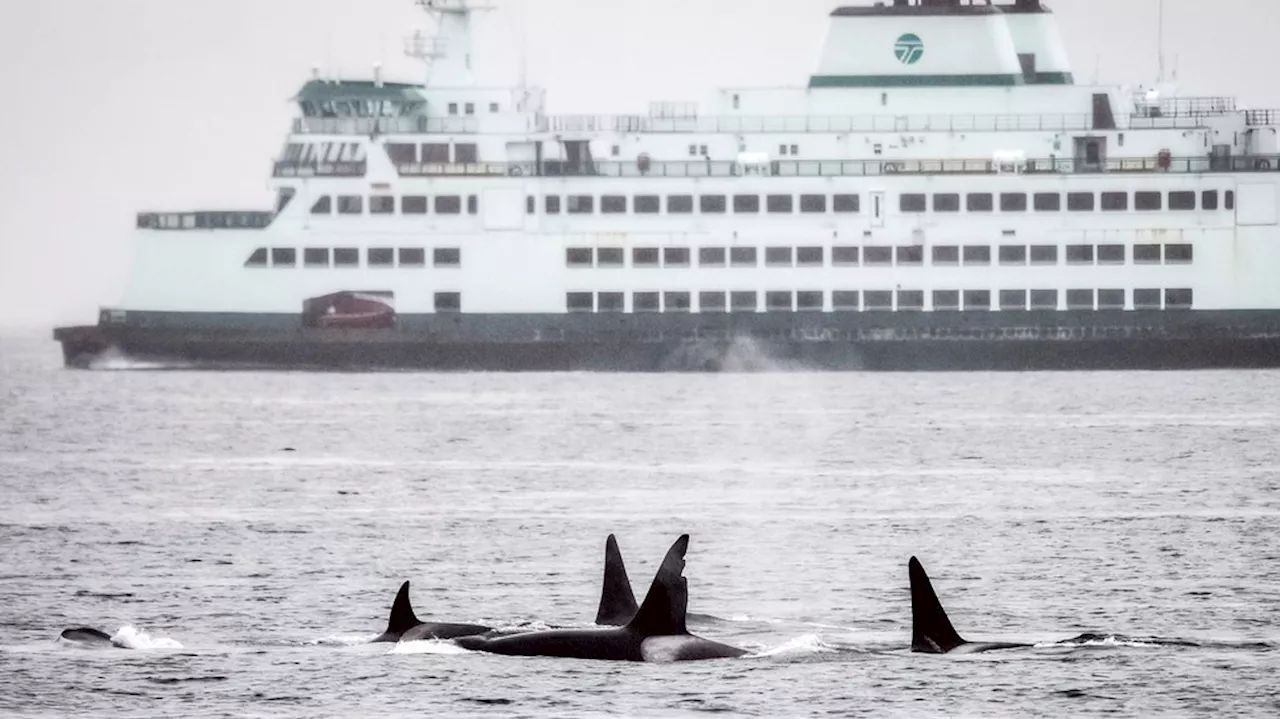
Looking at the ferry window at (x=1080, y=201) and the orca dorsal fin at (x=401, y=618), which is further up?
the ferry window at (x=1080, y=201)

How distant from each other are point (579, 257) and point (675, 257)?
2748 millimetres

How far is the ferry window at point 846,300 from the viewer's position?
Answer: 71312 mm

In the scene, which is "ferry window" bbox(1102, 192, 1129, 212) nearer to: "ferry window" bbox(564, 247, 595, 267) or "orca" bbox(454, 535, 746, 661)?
"ferry window" bbox(564, 247, 595, 267)

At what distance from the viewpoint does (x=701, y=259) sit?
71562mm

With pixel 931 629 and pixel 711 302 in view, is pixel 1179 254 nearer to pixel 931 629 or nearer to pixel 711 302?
pixel 711 302

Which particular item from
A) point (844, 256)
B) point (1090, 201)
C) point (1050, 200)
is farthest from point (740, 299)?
point (1090, 201)

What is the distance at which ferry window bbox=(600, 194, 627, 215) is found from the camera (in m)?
71.7

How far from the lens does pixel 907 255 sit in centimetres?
7156

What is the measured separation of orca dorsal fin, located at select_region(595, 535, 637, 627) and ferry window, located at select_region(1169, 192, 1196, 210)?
169 ft

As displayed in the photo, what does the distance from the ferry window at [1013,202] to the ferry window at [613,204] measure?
34.6 ft

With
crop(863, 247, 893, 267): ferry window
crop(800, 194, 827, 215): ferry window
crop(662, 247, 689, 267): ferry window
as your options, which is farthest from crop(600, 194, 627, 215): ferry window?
crop(863, 247, 893, 267): ferry window

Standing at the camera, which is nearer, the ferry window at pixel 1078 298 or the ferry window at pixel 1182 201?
the ferry window at pixel 1078 298

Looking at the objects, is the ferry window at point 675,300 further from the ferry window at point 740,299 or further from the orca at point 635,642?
the orca at point 635,642

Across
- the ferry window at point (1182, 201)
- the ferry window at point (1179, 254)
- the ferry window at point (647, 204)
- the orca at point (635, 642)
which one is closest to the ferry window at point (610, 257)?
the ferry window at point (647, 204)
